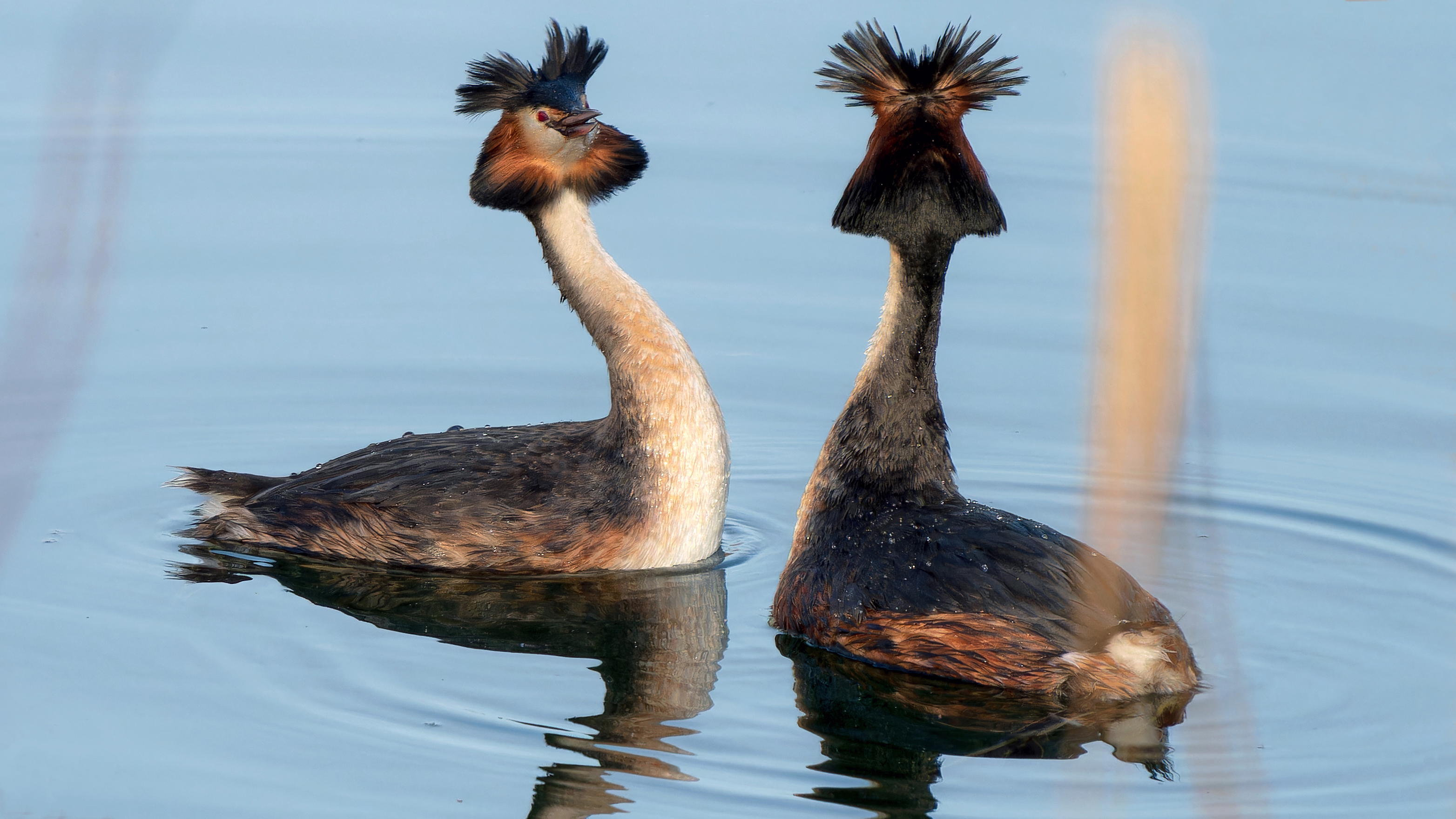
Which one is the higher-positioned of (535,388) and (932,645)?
(535,388)

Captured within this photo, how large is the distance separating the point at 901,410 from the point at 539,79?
2643mm

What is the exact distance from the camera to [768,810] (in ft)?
18.4

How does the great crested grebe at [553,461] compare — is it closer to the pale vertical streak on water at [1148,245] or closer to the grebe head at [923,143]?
the grebe head at [923,143]

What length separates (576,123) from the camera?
836 centimetres

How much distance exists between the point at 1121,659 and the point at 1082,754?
39cm

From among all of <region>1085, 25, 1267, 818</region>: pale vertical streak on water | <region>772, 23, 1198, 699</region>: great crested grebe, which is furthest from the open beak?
<region>1085, 25, 1267, 818</region>: pale vertical streak on water

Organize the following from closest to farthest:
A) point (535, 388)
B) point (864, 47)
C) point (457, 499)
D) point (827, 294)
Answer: point (864, 47) < point (457, 499) < point (535, 388) < point (827, 294)

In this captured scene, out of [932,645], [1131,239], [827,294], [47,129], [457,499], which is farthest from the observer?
[827,294]

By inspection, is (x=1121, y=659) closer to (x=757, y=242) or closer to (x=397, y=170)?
(x=757, y=242)

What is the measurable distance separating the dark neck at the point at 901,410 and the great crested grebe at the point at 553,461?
0.95m

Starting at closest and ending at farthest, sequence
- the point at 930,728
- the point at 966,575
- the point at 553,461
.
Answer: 1. the point at 930,728
2. the point at 966,575
3. the point at 553,461

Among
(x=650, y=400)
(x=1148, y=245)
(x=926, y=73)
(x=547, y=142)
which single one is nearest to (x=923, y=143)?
(x=926, y=73)

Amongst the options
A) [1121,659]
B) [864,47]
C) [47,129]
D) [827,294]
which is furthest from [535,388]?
[47,129]

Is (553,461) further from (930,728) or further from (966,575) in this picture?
(930,728)
